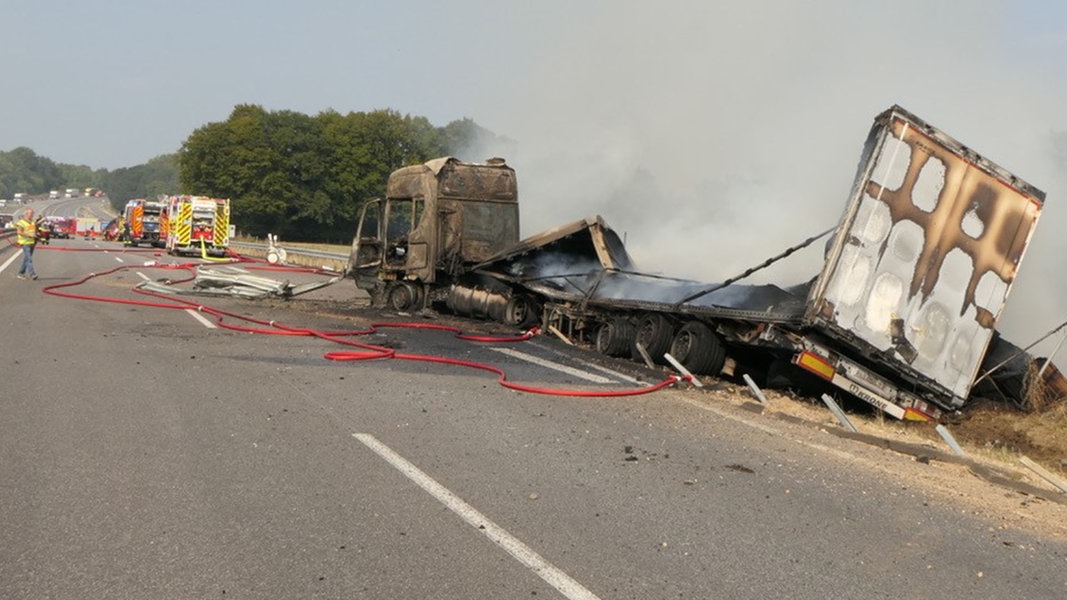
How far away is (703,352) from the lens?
10.2 meters

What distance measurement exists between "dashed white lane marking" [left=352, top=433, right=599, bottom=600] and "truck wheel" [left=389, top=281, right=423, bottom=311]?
34.4ft

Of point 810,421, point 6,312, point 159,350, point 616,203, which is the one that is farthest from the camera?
point 616,203

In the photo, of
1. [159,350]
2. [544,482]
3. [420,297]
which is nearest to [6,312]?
[159,350]

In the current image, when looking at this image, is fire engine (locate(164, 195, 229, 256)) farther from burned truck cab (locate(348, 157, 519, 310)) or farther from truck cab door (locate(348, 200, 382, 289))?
burned truck cab (locate(348, 157, 519, 310))

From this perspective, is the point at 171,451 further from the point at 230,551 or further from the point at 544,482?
the point at 544,482

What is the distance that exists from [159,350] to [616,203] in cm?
1035

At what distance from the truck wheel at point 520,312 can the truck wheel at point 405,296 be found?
242 cm

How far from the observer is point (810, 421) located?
801 cm

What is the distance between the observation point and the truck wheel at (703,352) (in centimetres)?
1017

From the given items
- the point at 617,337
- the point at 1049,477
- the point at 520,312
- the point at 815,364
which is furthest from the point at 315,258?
the point at 1049,477

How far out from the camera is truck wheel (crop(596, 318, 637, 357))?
1169cm

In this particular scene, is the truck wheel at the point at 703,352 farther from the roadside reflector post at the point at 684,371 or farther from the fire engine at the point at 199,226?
the fire engine at the point at 199,226

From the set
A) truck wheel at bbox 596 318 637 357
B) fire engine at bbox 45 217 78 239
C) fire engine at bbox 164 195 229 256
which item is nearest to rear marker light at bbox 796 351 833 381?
truck wheel at bbox 596 318 637 357

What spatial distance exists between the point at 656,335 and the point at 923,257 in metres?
3.35
